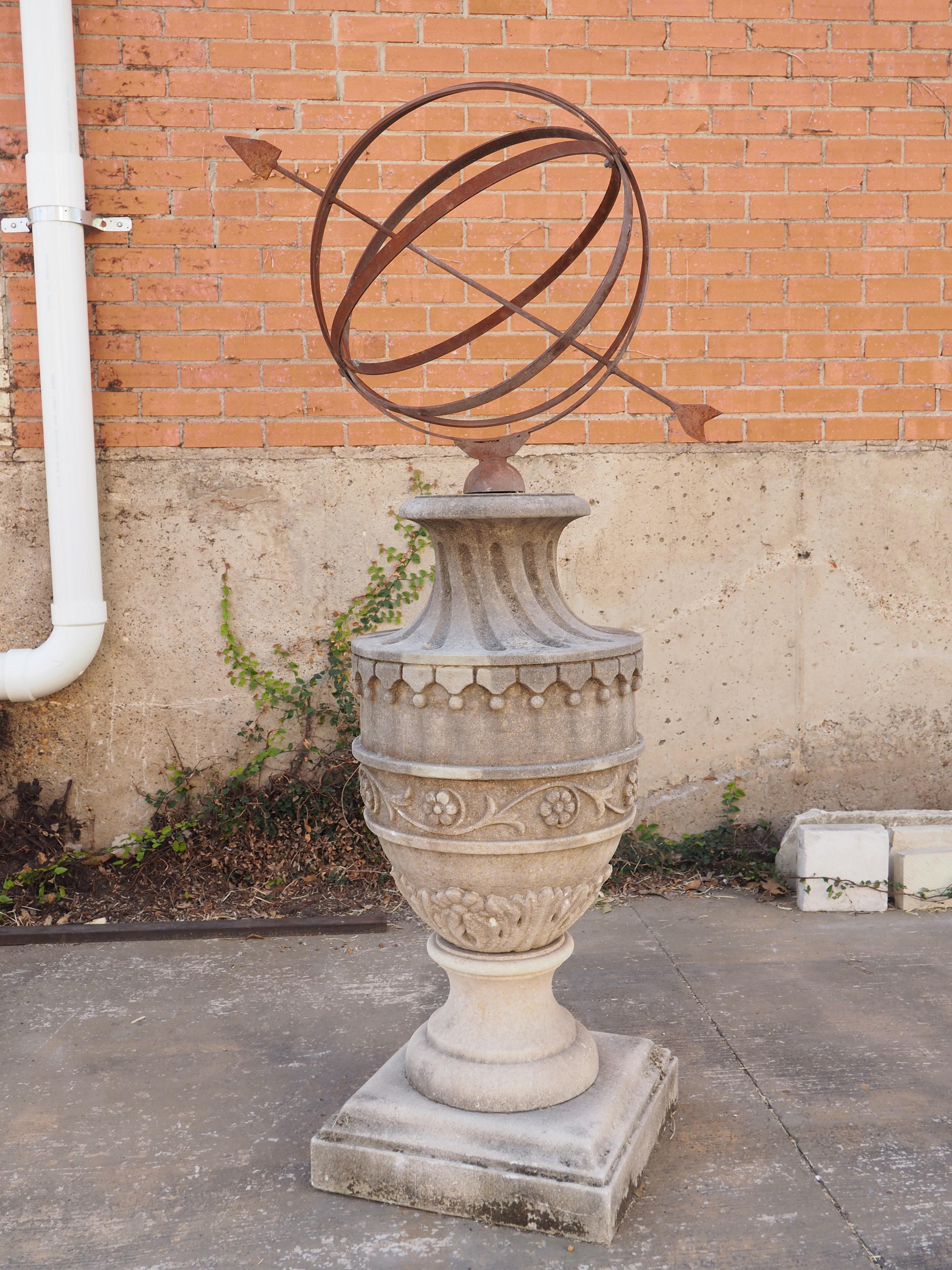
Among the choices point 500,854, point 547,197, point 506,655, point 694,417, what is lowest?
point 500,854

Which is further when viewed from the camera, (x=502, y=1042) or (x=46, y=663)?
(x=46, y=663)

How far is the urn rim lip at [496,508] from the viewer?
7.09 feet

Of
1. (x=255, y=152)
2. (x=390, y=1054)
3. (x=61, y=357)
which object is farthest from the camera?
(x=61, y=357)

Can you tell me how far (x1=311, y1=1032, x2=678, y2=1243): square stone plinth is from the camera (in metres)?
2.08

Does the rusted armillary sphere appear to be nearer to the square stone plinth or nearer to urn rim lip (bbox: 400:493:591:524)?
urn rim lip (bbox: 400:493:591:524)

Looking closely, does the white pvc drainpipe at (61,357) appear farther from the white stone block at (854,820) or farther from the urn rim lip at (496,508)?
the white stone block at (854,820)

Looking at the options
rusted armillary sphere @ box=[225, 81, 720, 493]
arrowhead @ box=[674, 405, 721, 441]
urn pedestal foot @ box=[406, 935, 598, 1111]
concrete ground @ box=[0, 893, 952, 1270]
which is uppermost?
rusted armillary sphere @ box=[225, 81, 720, 493]

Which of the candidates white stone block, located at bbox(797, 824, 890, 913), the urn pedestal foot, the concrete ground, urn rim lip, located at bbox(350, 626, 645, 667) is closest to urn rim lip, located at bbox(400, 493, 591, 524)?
urn rim lip, located at bbox(350, 626, 645, 667)

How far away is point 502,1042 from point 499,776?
2.24 feet

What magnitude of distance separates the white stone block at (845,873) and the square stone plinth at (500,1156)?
164 centimetres

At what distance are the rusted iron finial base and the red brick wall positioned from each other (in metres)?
1.74

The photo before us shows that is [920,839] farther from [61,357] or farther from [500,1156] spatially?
[61,357]

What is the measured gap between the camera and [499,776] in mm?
2113

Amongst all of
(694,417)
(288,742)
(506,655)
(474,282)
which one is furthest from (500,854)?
(288,742)
